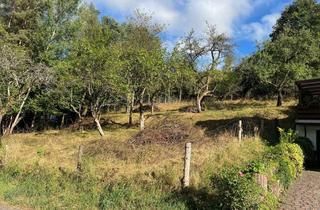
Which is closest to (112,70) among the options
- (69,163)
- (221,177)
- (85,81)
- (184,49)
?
(85,81)

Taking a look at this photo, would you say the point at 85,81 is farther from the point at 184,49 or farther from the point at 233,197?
the point at 233,197

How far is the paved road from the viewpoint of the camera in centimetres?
1211

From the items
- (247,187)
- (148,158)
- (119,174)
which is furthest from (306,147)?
(247,187)

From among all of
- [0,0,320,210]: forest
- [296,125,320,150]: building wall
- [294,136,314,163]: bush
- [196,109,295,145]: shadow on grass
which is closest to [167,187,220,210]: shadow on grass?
[0,0,320,210]: forest

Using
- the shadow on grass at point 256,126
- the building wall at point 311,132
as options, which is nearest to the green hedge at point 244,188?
the shadow on grass at point 256,126

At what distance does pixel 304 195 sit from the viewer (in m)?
13.5

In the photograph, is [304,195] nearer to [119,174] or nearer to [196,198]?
[196,198]

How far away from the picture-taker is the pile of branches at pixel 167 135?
920 inches

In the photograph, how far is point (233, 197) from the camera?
9.65 metres

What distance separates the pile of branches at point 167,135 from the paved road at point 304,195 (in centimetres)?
782

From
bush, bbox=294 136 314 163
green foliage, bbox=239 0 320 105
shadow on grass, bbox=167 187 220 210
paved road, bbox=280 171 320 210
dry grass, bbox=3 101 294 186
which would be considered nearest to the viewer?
shadow on grass, bbox=167 187 220 210

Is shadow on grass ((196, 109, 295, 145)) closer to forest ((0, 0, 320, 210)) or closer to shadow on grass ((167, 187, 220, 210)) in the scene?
forest ((0, 0, 320, 210))

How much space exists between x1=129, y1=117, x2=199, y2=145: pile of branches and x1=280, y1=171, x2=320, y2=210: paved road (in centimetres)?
782

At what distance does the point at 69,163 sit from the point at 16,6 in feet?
85.0
